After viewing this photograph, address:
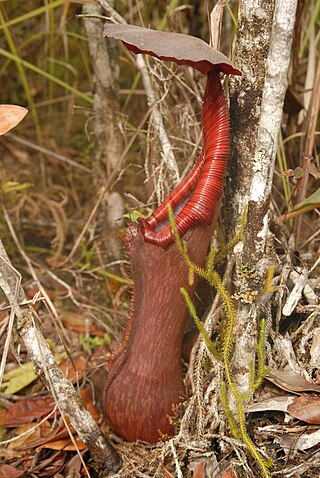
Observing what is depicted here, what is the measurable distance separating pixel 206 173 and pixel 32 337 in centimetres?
53

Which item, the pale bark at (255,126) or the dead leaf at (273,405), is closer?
the pale bark at (255,126)

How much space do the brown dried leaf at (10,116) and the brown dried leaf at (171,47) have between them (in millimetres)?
228

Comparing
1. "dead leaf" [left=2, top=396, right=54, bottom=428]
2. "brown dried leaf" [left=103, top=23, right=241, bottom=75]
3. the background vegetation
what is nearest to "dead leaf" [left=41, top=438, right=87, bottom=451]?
the background vegetation

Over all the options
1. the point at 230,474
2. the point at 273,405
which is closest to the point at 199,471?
the point at 230,474

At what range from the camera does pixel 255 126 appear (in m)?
1.30

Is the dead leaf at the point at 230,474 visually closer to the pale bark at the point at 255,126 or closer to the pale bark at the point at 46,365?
the pale bark at the point at 255,126

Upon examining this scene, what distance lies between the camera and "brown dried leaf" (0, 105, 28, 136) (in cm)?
115

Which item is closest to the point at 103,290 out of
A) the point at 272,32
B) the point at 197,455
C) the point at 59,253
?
the point at 59,253

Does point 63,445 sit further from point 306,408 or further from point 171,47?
point 171,47

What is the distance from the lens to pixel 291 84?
1803mm

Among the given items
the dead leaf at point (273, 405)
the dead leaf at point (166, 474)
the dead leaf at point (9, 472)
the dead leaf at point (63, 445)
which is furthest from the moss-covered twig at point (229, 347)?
the dead leaf at point (9, 472)

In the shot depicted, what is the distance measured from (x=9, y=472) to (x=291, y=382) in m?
0.75

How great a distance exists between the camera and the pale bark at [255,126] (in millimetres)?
1166

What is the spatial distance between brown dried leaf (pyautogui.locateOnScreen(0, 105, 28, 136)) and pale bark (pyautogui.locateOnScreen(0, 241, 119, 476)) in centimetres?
26
